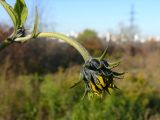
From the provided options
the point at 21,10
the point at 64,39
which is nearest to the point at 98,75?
the point at 64,39

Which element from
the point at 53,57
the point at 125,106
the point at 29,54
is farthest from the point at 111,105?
the point at 53,57

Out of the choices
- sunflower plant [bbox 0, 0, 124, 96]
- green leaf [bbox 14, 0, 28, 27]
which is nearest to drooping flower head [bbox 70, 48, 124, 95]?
sunflower plant [bbox 0, 0, 124, 96]

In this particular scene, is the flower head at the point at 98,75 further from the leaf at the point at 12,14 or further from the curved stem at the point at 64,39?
the leaf at the point at 12,14

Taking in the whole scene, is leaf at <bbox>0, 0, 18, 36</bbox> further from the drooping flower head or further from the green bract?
the drooping flower head

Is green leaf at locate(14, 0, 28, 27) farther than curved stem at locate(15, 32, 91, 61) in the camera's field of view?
Yes

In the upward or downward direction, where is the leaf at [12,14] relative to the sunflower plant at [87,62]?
upward

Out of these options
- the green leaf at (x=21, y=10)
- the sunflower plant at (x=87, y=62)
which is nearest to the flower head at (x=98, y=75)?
the sunflower plant at (x=87, y=62)

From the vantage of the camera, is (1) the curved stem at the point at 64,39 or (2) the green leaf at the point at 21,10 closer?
(1) the curved stem at the point at 64,39

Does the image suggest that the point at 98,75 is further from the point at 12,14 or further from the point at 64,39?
the point at 12,14

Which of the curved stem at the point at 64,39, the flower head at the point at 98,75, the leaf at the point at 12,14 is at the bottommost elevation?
the flower head at the point at 98,75
